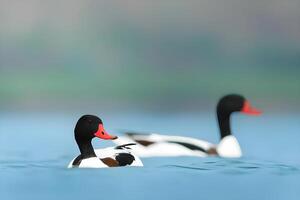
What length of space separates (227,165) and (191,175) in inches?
19.2

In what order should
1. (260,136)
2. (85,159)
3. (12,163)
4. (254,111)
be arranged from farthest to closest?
1. (260,136)
2. (254,111)
3. (12,163)
4. (85,159)

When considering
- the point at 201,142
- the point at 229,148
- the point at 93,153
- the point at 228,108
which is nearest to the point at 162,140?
the point at 201,142

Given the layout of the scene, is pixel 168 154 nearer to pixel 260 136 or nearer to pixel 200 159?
pixel 200 159

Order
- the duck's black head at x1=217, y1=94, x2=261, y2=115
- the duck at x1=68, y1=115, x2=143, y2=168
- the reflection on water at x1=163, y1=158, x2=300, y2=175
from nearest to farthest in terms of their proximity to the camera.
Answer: the duck at x1=68, y1=115, x2=143, y2=168 < the reflection on water at x1=163, y1=158, x2=300, y2=175 < the duck's black head at x1=217, y1=94, x2=261, y2=115

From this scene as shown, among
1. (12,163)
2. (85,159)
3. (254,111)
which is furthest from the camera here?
(254,111)

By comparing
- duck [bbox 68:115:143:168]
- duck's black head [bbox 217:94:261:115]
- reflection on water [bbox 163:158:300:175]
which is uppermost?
duck's black head [bbox 217:94:261:115]

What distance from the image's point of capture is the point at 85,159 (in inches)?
313

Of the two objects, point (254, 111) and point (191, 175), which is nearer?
point (191, 175)

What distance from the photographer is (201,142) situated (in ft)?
29.3

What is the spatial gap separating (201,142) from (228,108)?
0.39m

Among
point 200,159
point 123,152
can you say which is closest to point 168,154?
point 200,159

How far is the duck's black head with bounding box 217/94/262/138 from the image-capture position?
9.09 m

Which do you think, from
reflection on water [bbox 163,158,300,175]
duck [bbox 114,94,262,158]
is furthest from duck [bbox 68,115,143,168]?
duck [bbox 114,94,262,158]

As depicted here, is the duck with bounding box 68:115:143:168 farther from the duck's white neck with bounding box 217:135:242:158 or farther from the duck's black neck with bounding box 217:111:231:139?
the duck's black neck with bounding box 217:111:231:139
